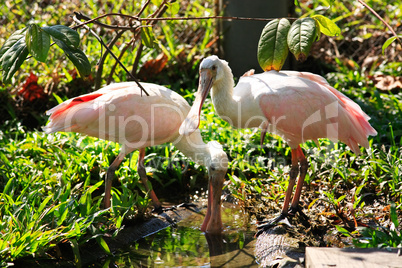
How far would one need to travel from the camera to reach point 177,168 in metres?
5.40

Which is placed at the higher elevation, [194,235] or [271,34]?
[271,34]

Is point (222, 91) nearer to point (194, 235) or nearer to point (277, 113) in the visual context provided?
point (277, 113)

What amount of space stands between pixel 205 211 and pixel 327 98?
1642 mm

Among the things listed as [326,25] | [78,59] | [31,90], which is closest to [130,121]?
[78,59]

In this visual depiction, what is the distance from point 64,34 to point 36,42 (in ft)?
0.67

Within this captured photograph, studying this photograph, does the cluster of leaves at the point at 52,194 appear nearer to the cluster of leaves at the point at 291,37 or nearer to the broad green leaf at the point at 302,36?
the cluster of leaves at the point at 291,37

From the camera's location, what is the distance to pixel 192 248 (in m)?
4.15

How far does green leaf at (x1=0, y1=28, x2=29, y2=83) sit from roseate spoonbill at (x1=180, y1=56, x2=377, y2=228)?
1.67 m

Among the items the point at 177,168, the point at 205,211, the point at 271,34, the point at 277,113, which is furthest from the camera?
the point at 177,168

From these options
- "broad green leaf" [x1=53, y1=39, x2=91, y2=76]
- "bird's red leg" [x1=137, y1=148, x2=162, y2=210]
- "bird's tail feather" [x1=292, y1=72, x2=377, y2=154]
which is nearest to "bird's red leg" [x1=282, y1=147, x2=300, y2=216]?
"bird's tail feather" [x1=292, y1=72, x2=377, y2=154]

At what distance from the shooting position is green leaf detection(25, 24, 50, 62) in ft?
8.50

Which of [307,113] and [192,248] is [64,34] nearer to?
[192,248]

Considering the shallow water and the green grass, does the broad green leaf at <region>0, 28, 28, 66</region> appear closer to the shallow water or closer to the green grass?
the green grass

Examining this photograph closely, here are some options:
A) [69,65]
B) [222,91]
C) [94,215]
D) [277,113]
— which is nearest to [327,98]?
[277,113]
